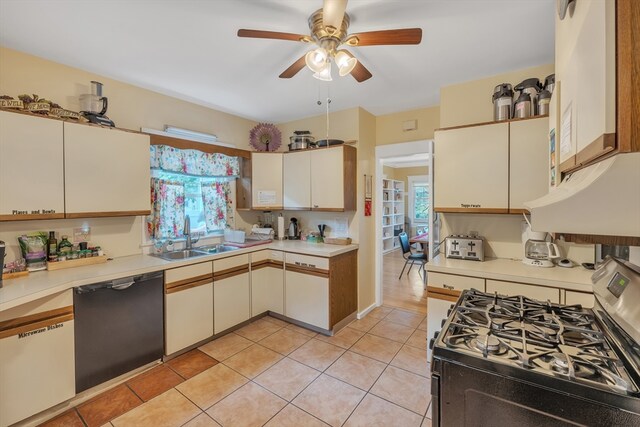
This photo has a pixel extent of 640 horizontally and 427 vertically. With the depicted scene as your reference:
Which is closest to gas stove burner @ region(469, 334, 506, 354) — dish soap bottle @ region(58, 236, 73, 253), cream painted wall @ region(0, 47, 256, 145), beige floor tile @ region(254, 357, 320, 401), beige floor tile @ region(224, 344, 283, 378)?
beige floor tile @ region(254, 357, 320, 401)

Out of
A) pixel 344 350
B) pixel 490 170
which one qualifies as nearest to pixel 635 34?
pixel 490 170

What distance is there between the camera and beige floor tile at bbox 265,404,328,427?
174 cm

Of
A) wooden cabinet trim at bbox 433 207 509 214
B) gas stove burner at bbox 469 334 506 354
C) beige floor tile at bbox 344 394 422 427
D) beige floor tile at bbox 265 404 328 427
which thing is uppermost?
wooden cabinet trim at bbox 433 207 509 214

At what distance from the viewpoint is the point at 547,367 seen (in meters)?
0.85

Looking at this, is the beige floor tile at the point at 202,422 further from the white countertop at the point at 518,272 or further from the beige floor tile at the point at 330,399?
the white countertop at the point at 518,272

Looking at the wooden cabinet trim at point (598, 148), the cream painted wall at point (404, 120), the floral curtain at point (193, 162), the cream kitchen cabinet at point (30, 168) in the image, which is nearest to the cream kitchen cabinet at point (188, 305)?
the cream kitchen cabinet at point (30, 168)

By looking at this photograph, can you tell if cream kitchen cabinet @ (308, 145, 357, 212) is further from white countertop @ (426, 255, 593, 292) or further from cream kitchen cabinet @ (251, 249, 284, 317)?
white countertop @ (426, 255, 593, 292)

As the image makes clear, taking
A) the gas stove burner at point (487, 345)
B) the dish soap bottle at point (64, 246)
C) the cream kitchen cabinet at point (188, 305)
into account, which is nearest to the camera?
the gas stove burner at point (487, 345)

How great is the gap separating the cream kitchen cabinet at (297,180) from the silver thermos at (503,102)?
196 centimetres

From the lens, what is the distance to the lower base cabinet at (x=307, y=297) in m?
2.88

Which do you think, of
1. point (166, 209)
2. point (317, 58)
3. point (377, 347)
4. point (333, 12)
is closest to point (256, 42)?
point (317, 58)

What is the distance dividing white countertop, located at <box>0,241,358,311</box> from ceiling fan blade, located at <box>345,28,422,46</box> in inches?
75.0

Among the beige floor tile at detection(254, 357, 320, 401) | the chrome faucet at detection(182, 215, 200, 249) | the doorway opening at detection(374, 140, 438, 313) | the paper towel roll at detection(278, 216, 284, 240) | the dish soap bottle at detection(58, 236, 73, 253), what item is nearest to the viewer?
the beige floor tile at detection(254, 357, 320, 401)

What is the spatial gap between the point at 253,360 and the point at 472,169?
2582mm
